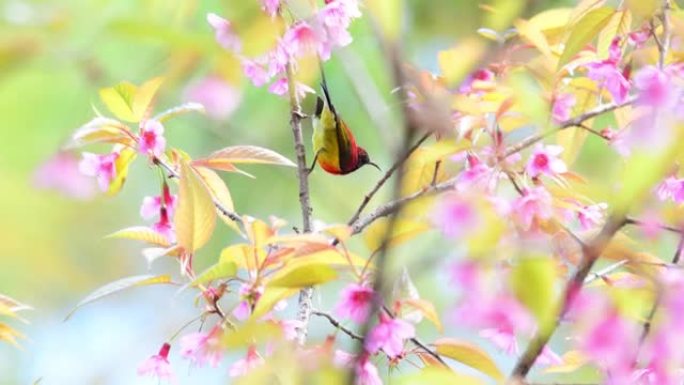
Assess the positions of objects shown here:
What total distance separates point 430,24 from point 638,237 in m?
Answer: 2.45

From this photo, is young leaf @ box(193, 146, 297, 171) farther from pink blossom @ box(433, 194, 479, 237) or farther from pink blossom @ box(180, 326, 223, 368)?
pink blossom @ box(433, 194, 479, 237)

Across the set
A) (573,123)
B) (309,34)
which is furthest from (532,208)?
(309,34)

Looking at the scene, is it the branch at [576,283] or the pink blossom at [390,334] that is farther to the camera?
the pink blossom at [390,334]

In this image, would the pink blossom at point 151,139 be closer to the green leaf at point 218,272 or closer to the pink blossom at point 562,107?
the green leaf at point 218,272

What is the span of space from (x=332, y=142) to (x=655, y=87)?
A: 1.10 feet

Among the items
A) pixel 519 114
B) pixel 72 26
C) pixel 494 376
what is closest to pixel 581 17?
pixel 519 114

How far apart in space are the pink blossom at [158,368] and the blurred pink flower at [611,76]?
38cm

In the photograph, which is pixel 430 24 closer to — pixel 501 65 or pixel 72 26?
pixel 501 65

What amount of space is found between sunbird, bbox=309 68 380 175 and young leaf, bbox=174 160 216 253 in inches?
7.5

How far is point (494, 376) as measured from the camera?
61cm

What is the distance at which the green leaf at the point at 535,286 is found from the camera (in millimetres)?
405

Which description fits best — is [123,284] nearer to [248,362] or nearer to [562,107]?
[248,362]

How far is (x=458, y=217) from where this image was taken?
1.59ft

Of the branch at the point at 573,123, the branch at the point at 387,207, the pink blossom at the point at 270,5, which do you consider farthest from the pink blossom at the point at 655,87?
the pink blossom at the point at 270,5
